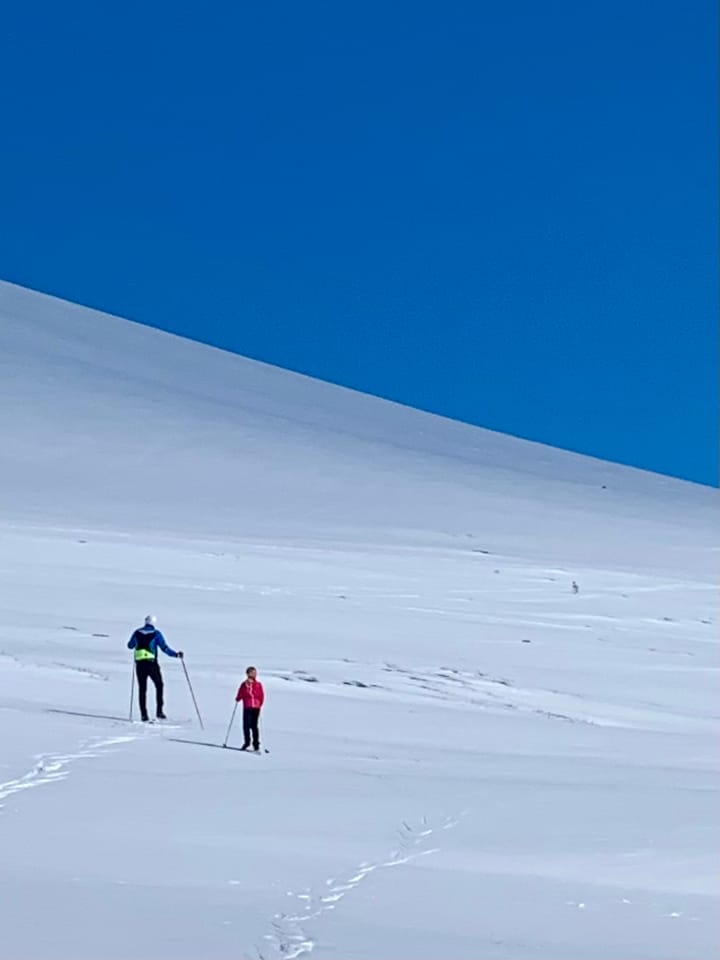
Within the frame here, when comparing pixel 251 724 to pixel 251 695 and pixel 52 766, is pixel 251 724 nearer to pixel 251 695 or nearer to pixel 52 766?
pixel 251 695

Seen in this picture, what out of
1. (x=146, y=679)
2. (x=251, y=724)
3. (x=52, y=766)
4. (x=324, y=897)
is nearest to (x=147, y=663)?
(x=146, y=679)

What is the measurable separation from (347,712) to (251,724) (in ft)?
8.01

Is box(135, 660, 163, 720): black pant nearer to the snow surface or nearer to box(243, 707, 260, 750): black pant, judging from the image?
the snow surface

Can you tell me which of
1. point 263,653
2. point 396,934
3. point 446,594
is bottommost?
point 396,934

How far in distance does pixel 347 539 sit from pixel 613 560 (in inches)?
213

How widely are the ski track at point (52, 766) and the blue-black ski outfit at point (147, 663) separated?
1.26 metres

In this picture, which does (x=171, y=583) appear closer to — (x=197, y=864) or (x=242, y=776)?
(x=242, y=776)

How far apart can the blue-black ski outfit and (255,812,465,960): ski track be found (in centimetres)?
410

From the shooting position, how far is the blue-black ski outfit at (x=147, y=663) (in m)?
12.8

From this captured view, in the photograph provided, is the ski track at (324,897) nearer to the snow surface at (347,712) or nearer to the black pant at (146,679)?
the snow surface at (347,712)

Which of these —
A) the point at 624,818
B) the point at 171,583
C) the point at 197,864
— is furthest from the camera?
the point at 171,583

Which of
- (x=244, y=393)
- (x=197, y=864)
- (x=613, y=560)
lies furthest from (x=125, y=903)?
(x=244, y=393)

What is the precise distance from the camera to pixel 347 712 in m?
13.9

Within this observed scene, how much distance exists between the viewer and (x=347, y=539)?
3036 cm
